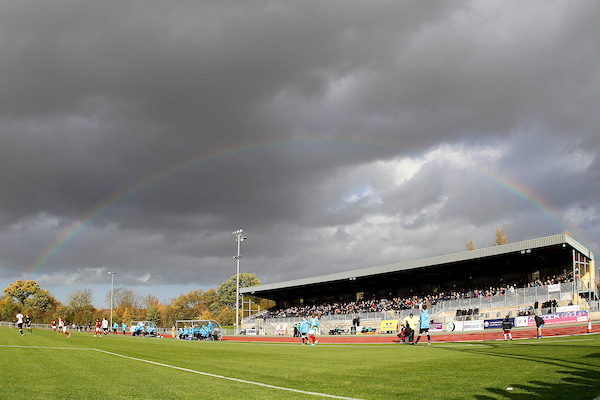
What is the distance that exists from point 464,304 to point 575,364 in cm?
3237

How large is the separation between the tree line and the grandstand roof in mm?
39711

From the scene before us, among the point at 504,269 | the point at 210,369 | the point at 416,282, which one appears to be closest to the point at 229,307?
the point at 416,282

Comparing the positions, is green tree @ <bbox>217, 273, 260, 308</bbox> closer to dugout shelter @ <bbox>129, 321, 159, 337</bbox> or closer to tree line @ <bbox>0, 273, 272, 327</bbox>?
tree line @ <bbox>0, 273, 272, 327</bbox>

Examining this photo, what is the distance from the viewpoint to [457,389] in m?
8.12

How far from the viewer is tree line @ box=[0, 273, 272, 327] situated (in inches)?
4259

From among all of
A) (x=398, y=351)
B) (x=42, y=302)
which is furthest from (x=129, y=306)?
(x=398, y=351)

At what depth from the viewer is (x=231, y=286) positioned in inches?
5118

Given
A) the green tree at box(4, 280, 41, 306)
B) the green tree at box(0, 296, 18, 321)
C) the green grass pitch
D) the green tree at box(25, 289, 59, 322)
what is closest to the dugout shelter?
the green grass pitch

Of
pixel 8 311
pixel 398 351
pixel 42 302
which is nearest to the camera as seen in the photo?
pixel 398 351

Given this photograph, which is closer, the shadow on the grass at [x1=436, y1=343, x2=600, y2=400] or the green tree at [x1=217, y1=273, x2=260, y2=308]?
the shadow on the grass at [x1=436, y1=343, x2=600, y2=400]

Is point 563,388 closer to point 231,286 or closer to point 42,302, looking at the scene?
point 231,286

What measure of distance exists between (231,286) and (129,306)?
1162 inches

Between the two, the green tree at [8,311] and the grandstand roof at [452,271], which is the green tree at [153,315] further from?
the grandstand roof at [452,271]

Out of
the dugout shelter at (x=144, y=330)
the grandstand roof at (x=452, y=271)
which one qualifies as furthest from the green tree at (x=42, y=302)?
the grandstand roof at (x=452, y=271)
